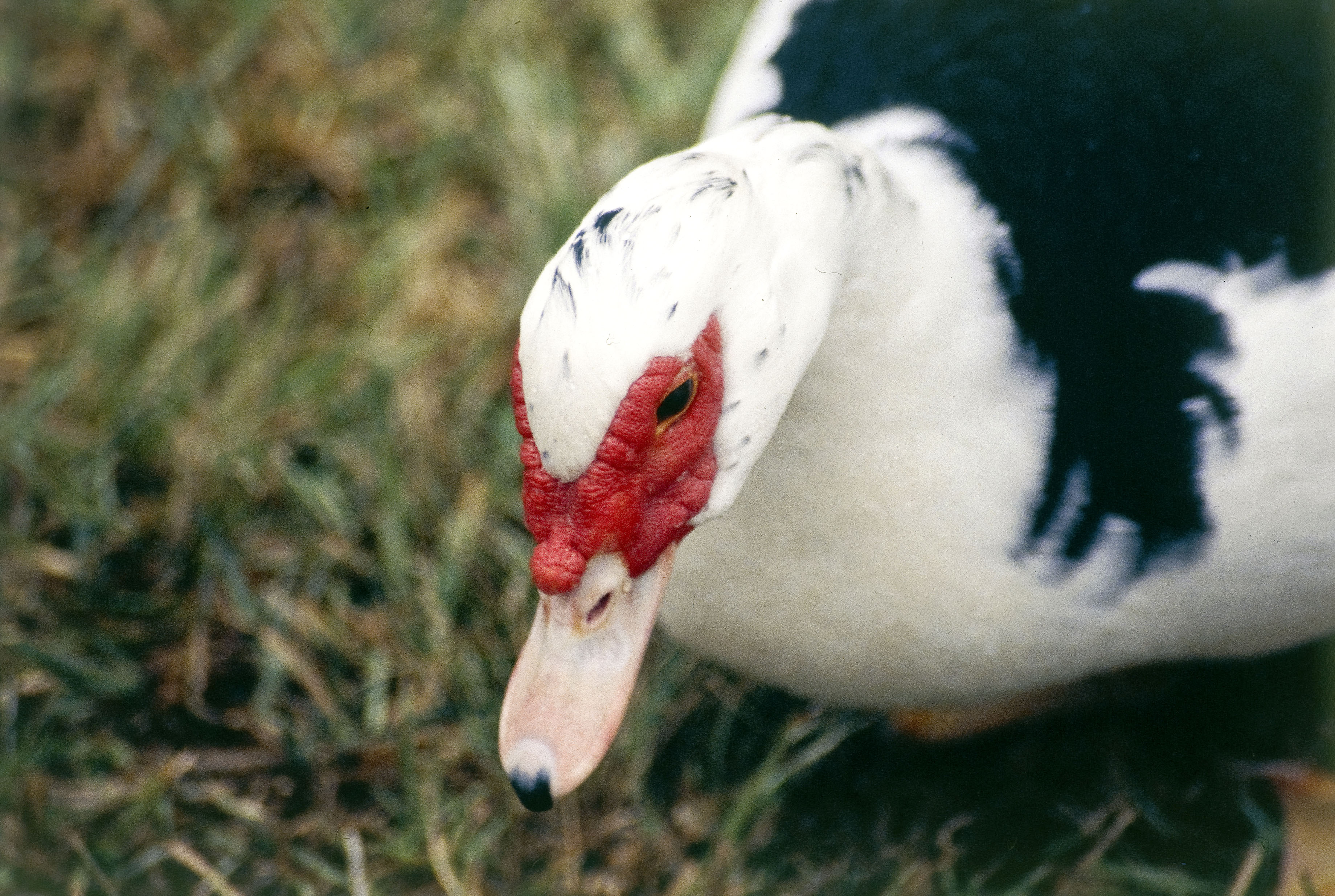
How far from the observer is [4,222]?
91.8 inches

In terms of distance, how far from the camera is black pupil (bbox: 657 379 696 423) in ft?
3.52

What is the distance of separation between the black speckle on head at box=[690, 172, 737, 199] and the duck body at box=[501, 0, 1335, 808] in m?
0.01

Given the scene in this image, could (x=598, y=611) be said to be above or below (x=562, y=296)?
below

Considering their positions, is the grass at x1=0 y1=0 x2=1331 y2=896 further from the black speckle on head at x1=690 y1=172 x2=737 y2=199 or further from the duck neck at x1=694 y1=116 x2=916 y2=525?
the black speckle on head at x1=690 y1=172 x2=737 y2=199

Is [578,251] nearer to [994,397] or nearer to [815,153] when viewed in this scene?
[815,153]

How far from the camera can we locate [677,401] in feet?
3.55

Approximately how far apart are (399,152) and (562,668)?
1.40 metres

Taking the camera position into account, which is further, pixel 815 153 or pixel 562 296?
pixel 815 153

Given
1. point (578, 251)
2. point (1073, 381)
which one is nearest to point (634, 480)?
point (578, 251)

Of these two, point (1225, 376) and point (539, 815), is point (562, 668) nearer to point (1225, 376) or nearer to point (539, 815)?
point (539, 815)

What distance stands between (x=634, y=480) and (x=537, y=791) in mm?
307

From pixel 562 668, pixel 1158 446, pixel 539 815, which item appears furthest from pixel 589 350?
pixel 539 815

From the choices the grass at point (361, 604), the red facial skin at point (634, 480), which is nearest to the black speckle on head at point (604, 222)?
the red facial skin at point (634, 480)

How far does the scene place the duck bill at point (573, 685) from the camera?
1211 mm
